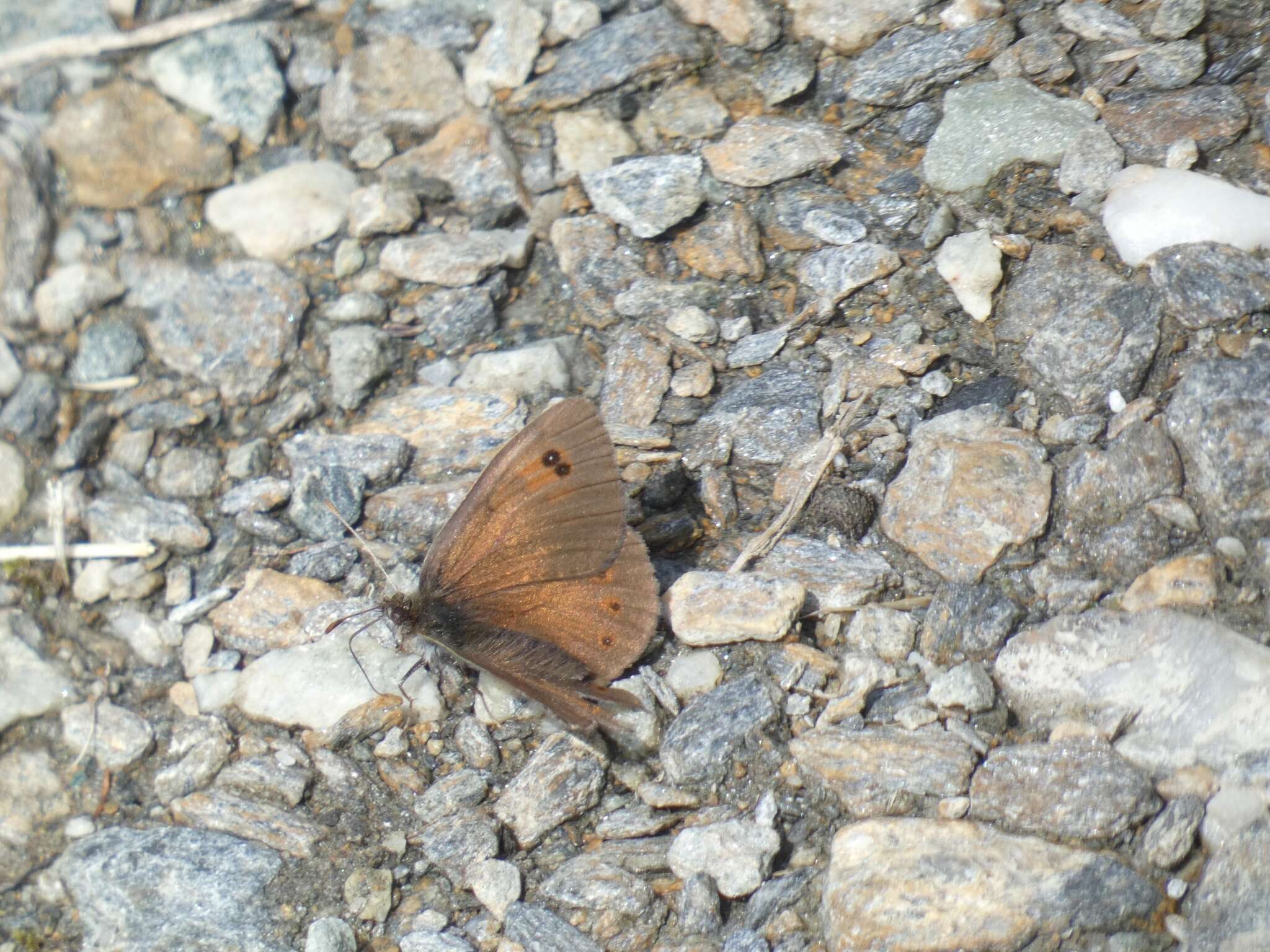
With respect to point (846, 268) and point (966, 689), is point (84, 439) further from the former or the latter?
point (966, 689)

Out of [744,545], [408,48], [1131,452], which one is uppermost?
[408,48]

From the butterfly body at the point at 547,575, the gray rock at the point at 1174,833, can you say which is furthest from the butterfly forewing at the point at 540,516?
the gray rock at the point at 1174,833

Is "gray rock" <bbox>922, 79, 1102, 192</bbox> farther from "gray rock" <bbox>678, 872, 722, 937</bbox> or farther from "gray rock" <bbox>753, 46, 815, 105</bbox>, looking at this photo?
"gray rock" <bbox>678, 872, 722, 937</bbox>

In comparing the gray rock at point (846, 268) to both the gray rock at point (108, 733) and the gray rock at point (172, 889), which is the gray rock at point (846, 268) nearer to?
the gray rock at point (172, 889)

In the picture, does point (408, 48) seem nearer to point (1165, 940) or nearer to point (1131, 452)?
point (1131, 452)

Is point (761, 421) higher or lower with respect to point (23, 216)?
lower

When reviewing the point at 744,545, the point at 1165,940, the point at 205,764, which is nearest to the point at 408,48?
the point at 744,545

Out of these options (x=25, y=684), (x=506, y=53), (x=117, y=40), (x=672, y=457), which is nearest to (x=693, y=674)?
(x=672, y=457)
